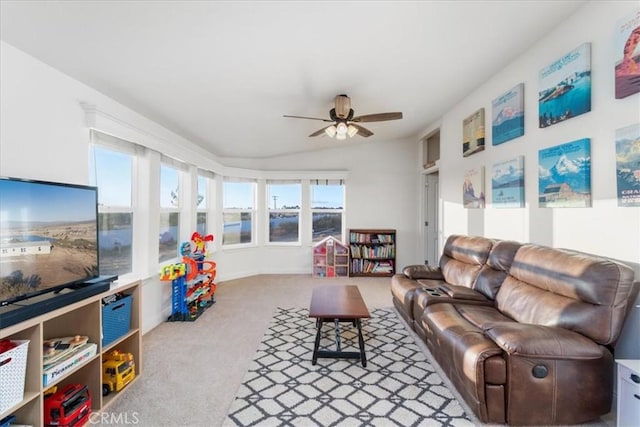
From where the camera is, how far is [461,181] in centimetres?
406

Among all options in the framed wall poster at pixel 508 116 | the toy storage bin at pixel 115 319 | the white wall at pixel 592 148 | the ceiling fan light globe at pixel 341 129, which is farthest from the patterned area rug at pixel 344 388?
the framed wall poster at pixel 508 116

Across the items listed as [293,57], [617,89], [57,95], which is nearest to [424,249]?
[617,89]

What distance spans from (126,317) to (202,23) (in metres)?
2.18

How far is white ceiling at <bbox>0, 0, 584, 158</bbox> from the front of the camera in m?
1.70

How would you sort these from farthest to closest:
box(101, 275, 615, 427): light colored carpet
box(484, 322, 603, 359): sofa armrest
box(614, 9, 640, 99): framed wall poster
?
box(101, 275, 615, 427): light colored carpet, box(614, 9, 640, 99): framed wall poster, box(484, 322, 603, 359): sofa armrest

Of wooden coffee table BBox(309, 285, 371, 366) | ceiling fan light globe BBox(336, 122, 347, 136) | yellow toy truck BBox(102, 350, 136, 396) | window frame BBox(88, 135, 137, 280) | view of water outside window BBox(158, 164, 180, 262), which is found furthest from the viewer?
view of water outside window BBox(158, 164, 180, 262)

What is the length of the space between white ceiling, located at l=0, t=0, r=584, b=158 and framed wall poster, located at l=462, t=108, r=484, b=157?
0.38 metres

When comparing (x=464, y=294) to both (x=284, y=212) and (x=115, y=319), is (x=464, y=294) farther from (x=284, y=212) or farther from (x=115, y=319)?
(x=284, y=212)

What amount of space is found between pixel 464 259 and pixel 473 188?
0.98 meters

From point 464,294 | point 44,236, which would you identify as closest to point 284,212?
point 464,294

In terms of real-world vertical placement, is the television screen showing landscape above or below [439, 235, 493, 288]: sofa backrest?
above

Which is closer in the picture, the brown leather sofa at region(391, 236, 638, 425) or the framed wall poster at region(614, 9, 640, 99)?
the brown leather sofa at region(391, 236, 638, 425)

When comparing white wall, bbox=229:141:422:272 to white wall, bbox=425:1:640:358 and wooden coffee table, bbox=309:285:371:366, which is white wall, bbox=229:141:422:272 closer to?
white wall, bbox=425:1:640:358

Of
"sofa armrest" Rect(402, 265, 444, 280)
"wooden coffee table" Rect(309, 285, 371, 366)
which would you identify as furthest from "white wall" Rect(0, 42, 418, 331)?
"sofa armrest" Rect(402, 265, 444, 280)
